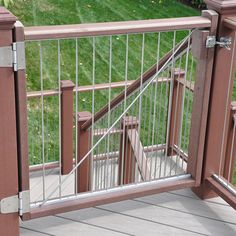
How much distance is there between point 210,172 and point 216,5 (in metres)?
1.13

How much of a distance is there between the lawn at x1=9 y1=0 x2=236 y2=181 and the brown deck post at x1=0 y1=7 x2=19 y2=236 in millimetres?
3883

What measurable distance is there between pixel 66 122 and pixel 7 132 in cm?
242

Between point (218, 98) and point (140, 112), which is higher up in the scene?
point (218, 98)

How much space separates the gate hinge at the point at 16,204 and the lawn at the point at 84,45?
3.87m

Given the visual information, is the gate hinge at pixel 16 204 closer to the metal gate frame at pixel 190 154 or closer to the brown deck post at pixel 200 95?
the metal gate frame at pixel 190 154

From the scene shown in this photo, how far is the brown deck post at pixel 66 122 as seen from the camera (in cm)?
561

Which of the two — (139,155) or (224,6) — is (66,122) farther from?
(224,6)

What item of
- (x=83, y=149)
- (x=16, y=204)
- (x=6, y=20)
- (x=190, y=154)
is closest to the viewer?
(x=6, y=20)

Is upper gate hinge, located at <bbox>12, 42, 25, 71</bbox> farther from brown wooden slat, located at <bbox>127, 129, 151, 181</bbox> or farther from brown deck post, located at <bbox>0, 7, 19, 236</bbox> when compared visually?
brown wooden slat, located at <bbox>127, 129, 151, 181</bbox>

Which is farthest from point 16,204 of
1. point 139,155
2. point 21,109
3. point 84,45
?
point 84,45

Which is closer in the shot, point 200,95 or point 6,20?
point 6,20

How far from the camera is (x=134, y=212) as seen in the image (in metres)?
3.97

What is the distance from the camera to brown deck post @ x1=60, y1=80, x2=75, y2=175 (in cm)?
561

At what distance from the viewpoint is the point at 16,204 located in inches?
139
